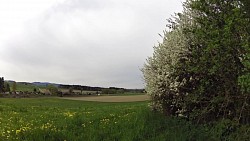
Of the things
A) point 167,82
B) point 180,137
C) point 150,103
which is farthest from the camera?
point 150,103

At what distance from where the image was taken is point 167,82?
10945 mm

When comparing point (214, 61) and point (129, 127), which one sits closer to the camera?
point (214, 61)

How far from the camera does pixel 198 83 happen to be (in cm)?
1052

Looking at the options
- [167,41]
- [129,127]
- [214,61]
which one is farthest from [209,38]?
[129,127]

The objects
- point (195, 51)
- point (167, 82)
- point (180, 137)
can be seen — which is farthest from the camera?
→ point (167, 82)

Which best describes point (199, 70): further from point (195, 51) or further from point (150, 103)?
point (150, 103)

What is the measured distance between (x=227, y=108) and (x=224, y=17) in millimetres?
2559

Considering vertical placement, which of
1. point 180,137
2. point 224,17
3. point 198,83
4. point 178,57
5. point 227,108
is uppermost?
point 224,17

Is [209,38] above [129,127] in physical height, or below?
above

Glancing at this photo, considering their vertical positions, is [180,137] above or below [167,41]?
below

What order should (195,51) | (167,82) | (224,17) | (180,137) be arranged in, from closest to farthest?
(224,17), (180,137), (195,51), (167,82)

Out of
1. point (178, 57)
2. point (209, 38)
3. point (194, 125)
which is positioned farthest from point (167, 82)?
point (209, 38)

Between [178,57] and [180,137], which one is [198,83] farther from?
[180,137]

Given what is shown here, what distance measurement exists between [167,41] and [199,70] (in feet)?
6.52
